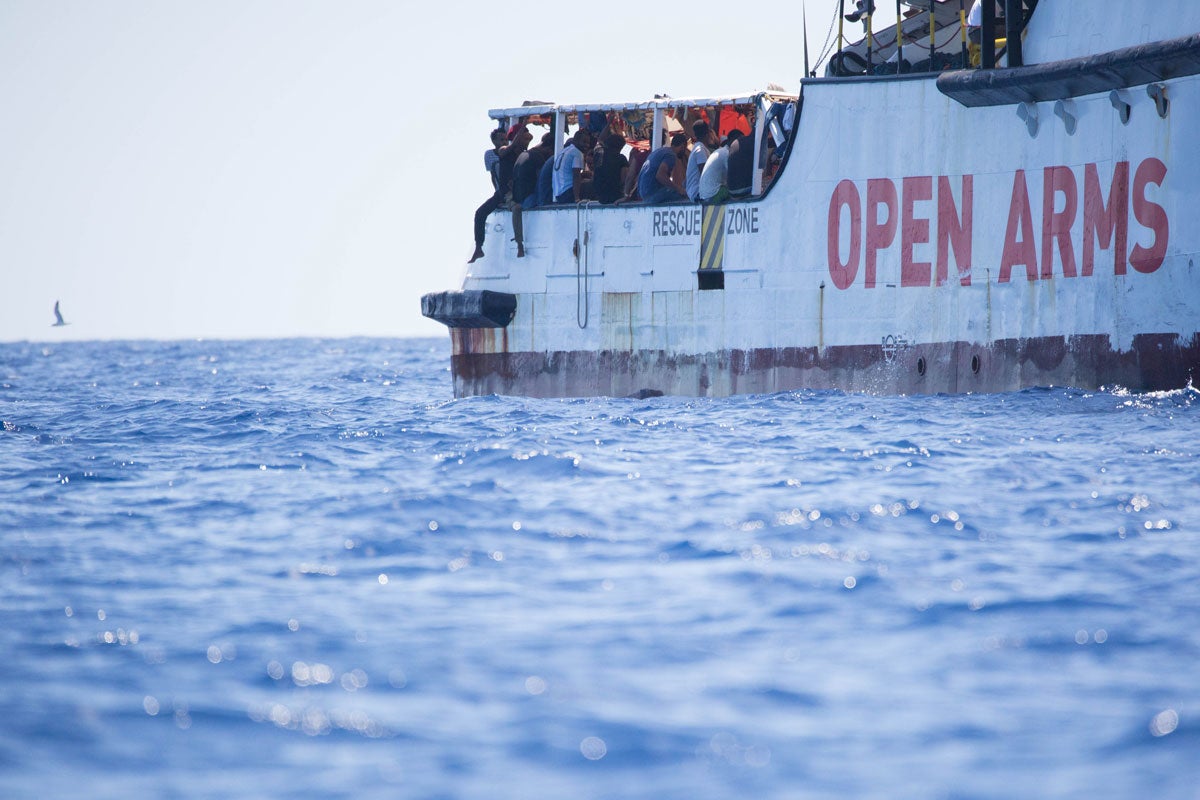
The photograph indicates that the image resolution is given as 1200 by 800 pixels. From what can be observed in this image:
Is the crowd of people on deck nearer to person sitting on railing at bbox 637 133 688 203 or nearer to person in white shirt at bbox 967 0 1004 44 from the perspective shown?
person sitting on railing at bbox 637 133 688 203

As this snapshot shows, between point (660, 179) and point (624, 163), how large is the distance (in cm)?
112

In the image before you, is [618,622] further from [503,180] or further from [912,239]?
[503,180]

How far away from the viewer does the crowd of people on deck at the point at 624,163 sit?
18594 mm

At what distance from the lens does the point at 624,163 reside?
20156 millimetres

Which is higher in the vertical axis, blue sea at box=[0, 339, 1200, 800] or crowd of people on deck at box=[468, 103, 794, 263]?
crowd of people on deck at box=[468, 103, 794, 263]

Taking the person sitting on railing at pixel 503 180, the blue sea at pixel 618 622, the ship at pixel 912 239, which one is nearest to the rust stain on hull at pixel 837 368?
the ship at pixel 912 239

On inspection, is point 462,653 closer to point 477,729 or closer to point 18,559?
point 477,729

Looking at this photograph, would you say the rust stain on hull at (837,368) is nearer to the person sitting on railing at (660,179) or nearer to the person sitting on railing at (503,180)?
the person sitting on railing at (503,180)

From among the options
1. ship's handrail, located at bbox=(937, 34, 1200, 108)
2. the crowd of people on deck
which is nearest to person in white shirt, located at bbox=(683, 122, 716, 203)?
the crowd of people on deck

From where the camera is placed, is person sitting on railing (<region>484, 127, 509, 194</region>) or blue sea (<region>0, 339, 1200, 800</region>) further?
person sitting on railing (<region>484, 127, 509, 194</region>)

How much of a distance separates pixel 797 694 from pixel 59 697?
2.72 metres

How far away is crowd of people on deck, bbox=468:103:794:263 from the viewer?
18.6 m

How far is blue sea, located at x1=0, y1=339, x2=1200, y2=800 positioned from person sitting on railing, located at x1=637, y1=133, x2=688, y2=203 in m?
7.70

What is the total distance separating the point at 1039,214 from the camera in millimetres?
15484
